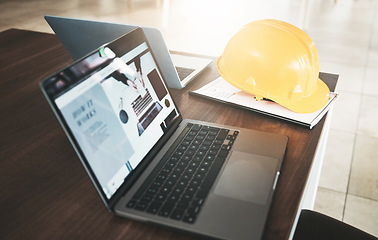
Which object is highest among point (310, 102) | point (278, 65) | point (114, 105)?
point (114, 105)

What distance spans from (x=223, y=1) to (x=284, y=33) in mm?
3920

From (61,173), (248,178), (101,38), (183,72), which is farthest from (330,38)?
(61,173)

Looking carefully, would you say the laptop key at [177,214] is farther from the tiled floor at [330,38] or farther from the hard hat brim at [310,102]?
the tiled floor at [330,38]

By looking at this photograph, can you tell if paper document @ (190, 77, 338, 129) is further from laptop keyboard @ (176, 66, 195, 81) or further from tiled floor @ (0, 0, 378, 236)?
tiled floor @ (0, 0, 378, 236)

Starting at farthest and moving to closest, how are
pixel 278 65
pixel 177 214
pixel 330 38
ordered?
pixel 330 38, pixel 278 65, pixel 177 214

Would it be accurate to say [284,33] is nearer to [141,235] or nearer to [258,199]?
[258,199]

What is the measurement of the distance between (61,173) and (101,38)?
14.6 inches

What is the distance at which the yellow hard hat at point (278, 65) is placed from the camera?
79 cm

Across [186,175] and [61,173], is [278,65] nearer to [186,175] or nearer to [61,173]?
[186,175]

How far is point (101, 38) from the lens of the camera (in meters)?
0.85

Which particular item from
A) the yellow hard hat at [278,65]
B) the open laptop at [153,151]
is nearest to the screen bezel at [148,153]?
the open laptop at [153,151]

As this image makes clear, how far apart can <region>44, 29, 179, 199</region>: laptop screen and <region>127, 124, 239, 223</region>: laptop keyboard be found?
0.04 m

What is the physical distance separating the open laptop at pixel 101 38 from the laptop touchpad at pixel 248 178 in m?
0.32

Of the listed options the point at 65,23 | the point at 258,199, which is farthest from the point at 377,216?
the point at 65,23
